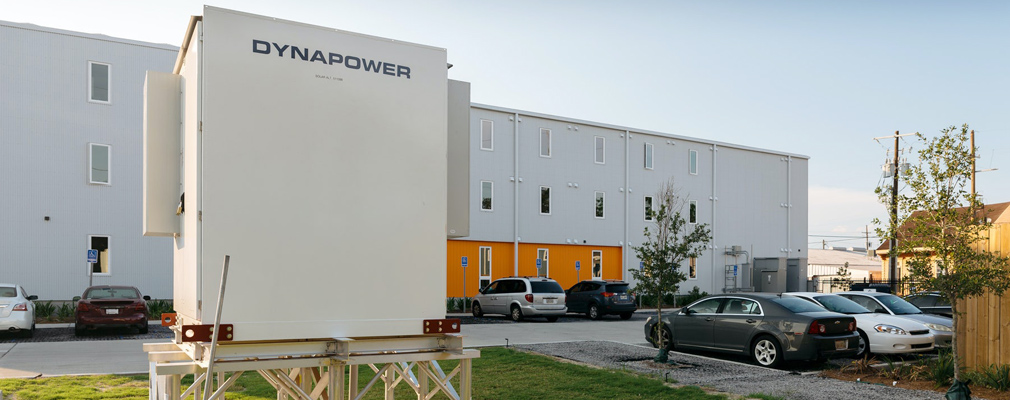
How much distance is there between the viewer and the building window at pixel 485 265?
35.8 m

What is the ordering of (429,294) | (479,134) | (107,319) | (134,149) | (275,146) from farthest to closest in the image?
(479,134)
(134,149)
(107,319)
(429,294)
(275,146)

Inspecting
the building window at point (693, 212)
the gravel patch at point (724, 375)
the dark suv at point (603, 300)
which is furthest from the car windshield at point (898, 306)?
the building window at point (693, 212)

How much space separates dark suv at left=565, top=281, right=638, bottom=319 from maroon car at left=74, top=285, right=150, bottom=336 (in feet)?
49.4

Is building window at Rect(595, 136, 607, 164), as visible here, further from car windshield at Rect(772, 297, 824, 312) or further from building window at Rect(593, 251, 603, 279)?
car windshield at Rect(772, 297, 824, 312)

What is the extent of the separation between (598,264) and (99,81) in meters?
23.8

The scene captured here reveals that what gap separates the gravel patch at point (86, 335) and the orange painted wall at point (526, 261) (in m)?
14.1

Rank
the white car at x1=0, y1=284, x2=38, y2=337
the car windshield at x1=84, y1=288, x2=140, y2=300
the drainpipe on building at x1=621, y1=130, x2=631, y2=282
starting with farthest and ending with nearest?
the drainpipe on building at x1=621, y1=130, x2=631, y2=282 < the car windshield at x1=84, y1=288, x2=140, y2=300 < the white car at x1=0, y1=284, x2=38, y2=337

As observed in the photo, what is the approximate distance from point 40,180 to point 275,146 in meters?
24.7

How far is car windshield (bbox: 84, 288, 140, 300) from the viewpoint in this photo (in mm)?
19961

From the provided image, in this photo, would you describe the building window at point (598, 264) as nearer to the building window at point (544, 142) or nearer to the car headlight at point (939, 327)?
the building window at point (544, 142)

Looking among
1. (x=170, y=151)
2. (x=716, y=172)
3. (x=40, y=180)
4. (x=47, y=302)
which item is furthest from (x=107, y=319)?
(x=716, y=172)

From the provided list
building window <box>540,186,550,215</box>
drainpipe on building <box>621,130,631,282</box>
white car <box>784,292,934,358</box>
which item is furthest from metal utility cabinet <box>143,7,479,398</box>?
drainpipe on building <box>621,130,631,282</box>

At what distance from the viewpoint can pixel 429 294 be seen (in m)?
5.71

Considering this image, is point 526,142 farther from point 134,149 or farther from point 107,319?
point 107,319
